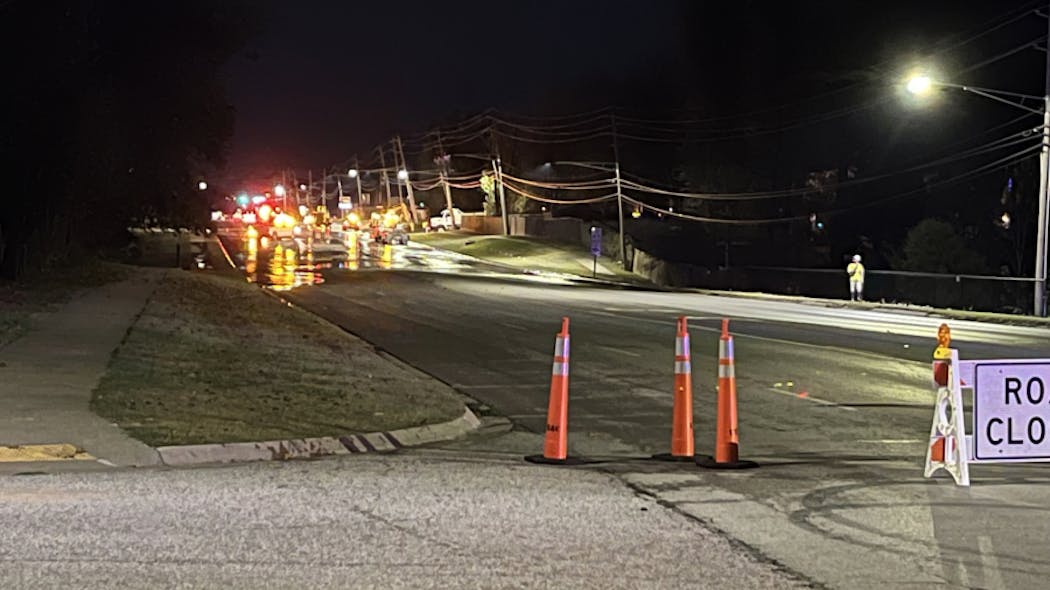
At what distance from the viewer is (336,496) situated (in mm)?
8203

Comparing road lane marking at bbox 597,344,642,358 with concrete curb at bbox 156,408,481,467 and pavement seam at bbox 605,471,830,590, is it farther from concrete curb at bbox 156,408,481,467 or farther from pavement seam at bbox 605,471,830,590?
pavement seam at bbox 605,471,830,590

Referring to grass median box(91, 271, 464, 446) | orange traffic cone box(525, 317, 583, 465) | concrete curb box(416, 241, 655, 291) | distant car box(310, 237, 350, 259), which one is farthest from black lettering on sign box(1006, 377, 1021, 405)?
distant car box(310, 237, 350, 259)

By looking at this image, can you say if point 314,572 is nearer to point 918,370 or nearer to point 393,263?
point 918,370

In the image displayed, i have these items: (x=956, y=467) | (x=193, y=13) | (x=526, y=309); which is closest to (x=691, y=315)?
(x=526, y=309)

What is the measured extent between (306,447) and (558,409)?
240 centimetres

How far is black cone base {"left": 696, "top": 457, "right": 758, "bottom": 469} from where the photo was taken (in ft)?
31.7

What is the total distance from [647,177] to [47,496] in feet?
282

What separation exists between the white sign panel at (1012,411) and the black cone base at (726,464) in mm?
1880

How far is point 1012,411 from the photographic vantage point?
8742mm

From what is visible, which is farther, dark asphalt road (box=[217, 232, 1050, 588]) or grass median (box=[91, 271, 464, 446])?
grass median (box=[91, 271, 464, 446])

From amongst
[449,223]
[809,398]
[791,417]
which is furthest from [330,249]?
[791,417]

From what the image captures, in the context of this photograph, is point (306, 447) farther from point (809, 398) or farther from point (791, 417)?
point (809, 398)

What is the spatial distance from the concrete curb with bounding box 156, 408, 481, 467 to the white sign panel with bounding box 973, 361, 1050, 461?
519cm

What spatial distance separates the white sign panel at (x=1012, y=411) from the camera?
866 centimetres
